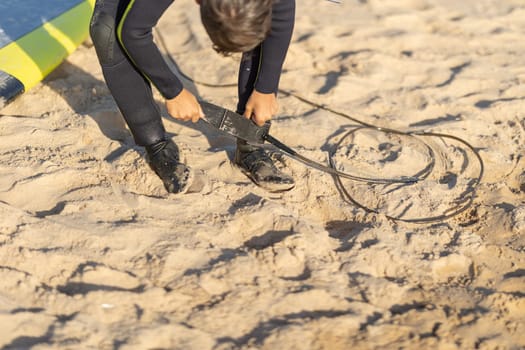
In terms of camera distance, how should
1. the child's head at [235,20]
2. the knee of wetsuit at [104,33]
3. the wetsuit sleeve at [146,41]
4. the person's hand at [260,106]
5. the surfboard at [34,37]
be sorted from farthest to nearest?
the surfboard at [34,37] → the person's hand at [260,106] → the knee of wetsuit at [104,33] → the wetsuit sleeve at [146,41] → the child's head at [235,20]

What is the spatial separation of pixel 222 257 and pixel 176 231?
175 mm

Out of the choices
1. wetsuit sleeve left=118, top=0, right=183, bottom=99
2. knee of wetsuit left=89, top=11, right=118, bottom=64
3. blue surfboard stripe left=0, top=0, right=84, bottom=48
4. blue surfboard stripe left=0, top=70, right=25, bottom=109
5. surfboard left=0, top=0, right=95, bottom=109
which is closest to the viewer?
wetsuit sleeve left=118, top=0, right=183, bottom=99

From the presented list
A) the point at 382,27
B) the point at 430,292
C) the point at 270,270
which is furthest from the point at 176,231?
the point at 382,27

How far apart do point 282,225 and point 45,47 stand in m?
1.32

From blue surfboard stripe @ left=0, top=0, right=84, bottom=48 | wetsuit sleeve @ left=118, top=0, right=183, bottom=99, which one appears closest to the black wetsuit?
wetsuit sleeve @ left=118, top=0, right=183, bottom=99

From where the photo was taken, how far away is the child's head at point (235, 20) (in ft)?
5.06

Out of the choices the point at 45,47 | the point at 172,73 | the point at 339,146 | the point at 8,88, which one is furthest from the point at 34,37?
the point at 339,146

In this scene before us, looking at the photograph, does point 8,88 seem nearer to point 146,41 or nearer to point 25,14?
point 25,14

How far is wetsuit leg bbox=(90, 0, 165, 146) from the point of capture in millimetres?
1896

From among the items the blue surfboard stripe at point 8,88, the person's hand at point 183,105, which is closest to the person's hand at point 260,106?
the person's hand at point 183,105

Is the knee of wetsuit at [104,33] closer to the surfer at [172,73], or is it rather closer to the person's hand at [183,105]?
the surfer at [172,73]

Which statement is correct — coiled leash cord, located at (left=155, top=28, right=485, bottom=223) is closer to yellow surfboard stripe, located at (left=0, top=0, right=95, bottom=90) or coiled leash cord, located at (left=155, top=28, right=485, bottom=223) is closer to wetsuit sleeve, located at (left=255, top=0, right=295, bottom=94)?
wetsuit sleeve, located at (left=255, top=0, right=295, bottom=94)

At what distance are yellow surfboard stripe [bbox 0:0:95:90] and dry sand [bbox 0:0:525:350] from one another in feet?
0.37

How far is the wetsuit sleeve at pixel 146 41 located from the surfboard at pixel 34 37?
0.69 metres
